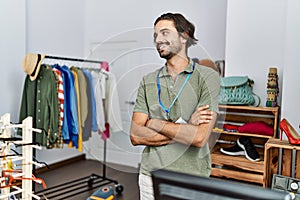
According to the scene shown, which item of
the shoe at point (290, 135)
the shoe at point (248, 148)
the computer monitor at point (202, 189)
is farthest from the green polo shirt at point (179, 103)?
the shoe at point (248, 148)

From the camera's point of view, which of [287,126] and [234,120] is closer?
[287,126]

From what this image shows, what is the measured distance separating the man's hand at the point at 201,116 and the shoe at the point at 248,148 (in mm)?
1334

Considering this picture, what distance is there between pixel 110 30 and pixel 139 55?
2878 millimetres

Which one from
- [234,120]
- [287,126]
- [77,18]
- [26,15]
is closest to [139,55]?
[287,126]

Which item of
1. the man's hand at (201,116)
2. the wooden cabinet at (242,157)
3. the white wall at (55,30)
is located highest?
the white wall at (55,30)

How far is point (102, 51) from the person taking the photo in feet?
3.91

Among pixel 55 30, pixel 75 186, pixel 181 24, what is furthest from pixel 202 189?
pixel 55 30

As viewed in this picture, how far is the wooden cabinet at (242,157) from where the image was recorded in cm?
225

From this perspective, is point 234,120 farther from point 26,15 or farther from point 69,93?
point 26,15

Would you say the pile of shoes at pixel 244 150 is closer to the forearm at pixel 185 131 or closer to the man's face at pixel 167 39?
the forearm at pixel 185 131

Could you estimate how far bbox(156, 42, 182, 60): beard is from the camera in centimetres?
102

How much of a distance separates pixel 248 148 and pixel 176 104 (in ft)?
4.81

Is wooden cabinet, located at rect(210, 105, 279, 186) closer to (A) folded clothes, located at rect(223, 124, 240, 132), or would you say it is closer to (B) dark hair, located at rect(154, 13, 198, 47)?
(A) folded clothes, located at rect(223, 124, 240, 132)

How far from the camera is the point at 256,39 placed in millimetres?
2541
